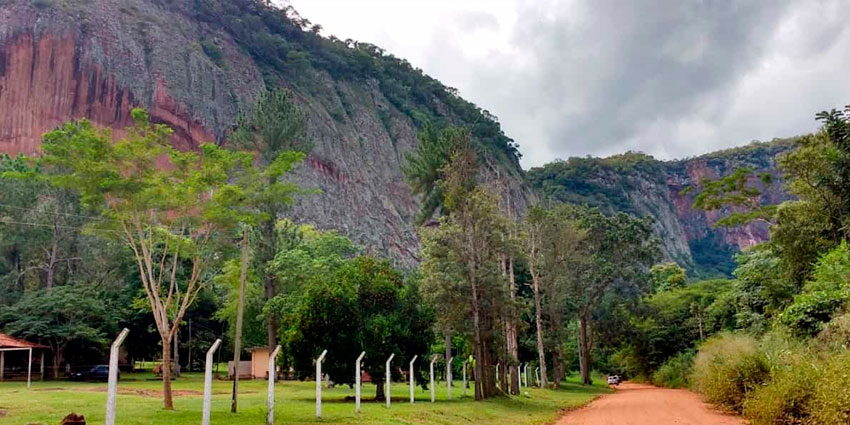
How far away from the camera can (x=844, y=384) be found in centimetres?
1066

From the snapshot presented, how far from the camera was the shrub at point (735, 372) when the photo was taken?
1833cm

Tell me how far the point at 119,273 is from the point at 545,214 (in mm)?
28711

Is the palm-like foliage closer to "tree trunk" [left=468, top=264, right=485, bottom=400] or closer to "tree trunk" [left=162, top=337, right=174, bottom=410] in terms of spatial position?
"tree trunk" [left=468, top=264, right=485, bottom=400]

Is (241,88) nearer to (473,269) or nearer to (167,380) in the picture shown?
(473,269)

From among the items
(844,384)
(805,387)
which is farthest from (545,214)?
(844,384)

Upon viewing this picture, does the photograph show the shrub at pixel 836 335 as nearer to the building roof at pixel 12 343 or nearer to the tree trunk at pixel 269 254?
the tree trunk at pixel 269 254

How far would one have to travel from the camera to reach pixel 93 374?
3803cm

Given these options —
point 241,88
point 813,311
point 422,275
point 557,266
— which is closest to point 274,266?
point 422,275

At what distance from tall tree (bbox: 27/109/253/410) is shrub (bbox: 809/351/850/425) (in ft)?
49.9

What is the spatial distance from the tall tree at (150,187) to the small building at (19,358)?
16.3m

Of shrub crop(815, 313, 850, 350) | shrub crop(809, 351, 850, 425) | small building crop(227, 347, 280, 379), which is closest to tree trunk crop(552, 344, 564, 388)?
small building crop(227, 347, 280, 379)

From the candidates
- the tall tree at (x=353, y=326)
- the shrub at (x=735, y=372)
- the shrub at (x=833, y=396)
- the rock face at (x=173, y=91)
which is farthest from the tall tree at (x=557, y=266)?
the rock face at (x=173, y=91)

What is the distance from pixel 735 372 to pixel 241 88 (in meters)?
62.8

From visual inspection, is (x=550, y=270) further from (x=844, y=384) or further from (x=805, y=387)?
(x=844, y=384)
